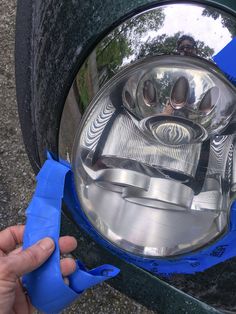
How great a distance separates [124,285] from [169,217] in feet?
1.03

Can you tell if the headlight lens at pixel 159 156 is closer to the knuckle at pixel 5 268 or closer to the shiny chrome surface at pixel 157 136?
the shiny chrome surface at pixel 157 136

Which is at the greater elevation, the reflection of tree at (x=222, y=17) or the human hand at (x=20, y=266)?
the reflection of tree at (x=222, y=17)

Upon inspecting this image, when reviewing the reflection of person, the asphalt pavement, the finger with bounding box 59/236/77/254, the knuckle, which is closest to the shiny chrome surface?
the reflection of person

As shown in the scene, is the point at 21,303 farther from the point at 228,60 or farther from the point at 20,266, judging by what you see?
the point at 228,60

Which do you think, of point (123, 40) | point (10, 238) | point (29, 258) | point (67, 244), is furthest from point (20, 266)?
point (123, 40)

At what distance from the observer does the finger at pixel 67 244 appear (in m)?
1.40

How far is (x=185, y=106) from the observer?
117cm

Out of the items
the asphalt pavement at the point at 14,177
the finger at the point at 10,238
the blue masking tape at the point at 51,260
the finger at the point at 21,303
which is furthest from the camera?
the asphalt pavement at the point at 14,177

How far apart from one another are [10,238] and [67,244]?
0.24m

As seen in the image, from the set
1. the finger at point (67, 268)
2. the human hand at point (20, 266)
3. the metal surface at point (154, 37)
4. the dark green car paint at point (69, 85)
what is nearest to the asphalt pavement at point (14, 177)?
the dark green car paint at point (69, 85)

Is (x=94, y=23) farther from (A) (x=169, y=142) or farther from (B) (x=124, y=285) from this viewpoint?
(B) (x=124, y=285)

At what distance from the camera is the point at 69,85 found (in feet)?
4.34

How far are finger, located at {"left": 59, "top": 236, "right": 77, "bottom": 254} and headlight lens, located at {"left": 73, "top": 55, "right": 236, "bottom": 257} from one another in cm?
11

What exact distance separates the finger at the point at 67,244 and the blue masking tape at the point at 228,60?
2.02 feet
